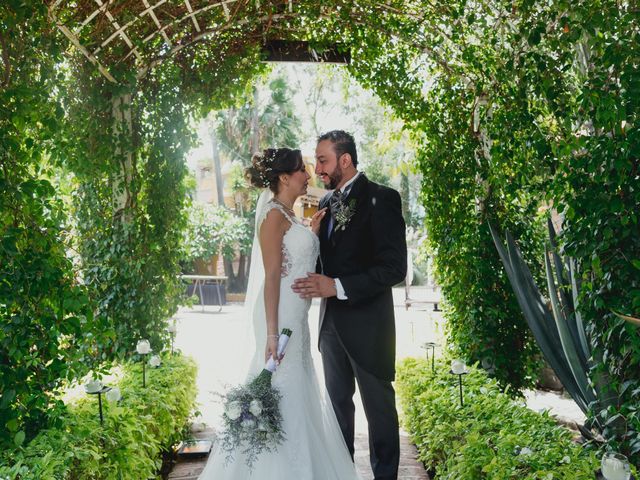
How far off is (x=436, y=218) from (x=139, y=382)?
7.27ft

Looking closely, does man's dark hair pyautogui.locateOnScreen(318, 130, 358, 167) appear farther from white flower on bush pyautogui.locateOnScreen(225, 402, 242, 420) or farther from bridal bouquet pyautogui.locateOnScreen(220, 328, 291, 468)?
white flower on bush pyautogui.locateOnScreen(225, 402, 242, 420)

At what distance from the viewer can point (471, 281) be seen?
434 cm

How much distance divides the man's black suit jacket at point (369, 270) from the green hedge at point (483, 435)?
1.40 feet

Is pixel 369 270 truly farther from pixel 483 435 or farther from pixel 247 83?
pixel 247 83

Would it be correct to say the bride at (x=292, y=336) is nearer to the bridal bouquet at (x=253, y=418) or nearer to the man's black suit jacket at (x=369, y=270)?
the bridal bouquet at (x=253, y=418)

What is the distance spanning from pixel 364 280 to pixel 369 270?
0.18ft

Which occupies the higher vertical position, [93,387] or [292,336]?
[292,336]

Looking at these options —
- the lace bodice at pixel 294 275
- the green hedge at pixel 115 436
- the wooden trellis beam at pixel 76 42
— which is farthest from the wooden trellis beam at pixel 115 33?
the green hedge at pixel 115 436

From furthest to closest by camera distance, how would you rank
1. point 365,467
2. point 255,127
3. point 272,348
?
point 255,127 → point 365,467 → point 272,348

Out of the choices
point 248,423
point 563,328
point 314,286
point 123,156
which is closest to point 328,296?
point 314,286

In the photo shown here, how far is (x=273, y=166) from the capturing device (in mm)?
3053

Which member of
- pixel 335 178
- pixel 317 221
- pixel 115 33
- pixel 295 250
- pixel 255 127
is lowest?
pixel 295 250

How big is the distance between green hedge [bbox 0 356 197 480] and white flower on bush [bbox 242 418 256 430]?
49 centimetres

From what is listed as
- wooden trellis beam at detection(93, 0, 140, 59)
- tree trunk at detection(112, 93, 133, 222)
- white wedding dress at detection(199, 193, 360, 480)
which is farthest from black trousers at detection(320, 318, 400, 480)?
wooden trellis beam at detection(93, 0, 140, 59)
